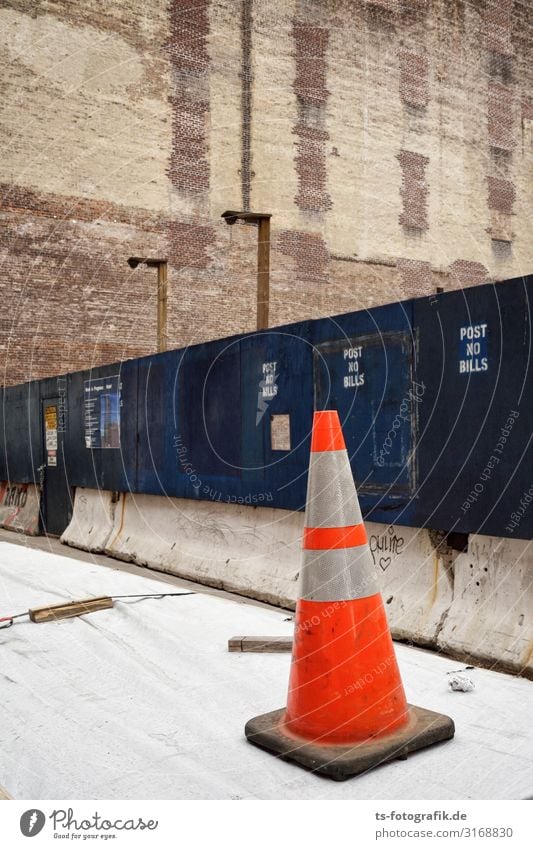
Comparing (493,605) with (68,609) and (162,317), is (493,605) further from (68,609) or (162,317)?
(162,317)

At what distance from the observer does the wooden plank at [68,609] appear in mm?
6410

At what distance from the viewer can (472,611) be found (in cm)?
557

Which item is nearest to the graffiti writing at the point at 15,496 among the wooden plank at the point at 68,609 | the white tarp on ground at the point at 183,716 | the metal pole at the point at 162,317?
the metal pole at the point at 162,317

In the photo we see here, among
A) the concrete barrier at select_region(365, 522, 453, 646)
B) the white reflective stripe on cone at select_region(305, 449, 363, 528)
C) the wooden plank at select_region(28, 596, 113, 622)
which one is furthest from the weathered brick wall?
the white reflective stripe on cone at select_region(305, 449, 363, 528)

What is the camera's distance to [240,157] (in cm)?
2338

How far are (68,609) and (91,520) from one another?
17.6ft

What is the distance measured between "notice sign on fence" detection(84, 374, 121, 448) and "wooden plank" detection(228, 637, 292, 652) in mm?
5874

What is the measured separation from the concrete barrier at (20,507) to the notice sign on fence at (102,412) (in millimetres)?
2401

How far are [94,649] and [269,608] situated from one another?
2117 millimetres

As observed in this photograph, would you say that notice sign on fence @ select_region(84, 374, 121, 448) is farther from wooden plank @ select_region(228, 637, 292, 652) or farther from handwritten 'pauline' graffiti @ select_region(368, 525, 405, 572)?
wooden plank @ select_region(228, 637, 292, 652)

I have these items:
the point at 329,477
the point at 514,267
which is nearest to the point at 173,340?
the point at 514,267

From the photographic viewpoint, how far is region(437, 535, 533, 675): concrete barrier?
16.8 ft

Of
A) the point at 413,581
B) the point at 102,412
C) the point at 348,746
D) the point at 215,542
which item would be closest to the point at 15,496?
the point at 102,412
